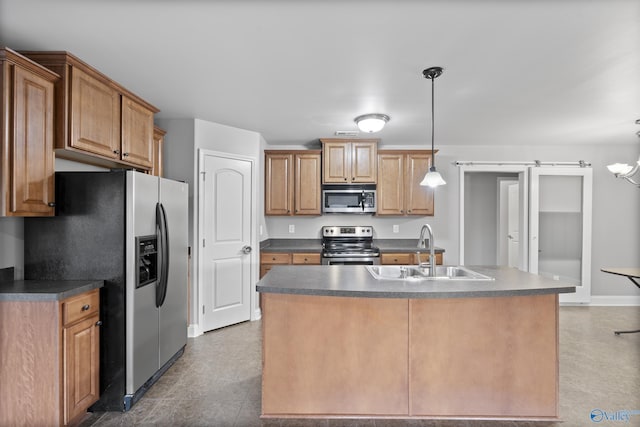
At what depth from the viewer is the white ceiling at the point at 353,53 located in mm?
1726

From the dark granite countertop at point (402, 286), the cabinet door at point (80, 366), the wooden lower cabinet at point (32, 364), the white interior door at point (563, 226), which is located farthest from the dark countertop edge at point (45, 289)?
the white interior door at point (563, 226)

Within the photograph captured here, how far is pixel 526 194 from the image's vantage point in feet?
15.8

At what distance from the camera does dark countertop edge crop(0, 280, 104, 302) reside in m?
1.83

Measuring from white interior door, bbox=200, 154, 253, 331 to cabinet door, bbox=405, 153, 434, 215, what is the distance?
2118 mm

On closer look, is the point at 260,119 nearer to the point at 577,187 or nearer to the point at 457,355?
the point at 457,355

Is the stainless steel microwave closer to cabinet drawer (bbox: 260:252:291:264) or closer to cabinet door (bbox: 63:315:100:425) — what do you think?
cabinet drawer (bbox: 260:252:291:264)

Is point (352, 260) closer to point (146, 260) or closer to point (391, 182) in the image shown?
point (391, 182)

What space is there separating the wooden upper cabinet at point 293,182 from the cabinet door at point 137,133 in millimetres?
1658

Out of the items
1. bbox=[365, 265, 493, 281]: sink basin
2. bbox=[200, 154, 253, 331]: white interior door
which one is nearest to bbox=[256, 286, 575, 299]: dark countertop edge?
bbox=[365, 265, 493, 281]: sink basin

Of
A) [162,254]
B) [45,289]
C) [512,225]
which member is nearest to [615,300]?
[512,225]

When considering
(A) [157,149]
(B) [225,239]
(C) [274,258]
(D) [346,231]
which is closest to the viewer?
(A) [157,149]

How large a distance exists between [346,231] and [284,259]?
1049 mm

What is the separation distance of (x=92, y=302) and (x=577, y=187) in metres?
6.01

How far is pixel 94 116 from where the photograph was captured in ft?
7.85
